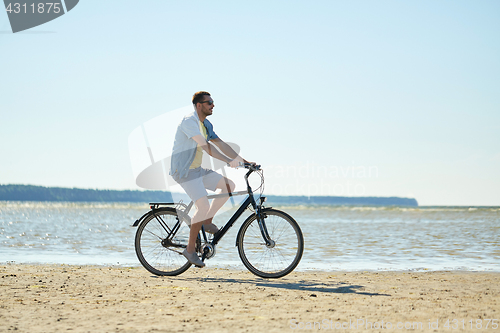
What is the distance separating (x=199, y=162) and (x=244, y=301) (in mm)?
2015

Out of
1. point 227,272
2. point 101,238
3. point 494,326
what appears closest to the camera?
point 494,326

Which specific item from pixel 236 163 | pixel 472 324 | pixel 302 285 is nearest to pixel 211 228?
pixel 236 163

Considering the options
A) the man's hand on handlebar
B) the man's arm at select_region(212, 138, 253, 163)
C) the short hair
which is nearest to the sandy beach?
the man's hand on handlebar

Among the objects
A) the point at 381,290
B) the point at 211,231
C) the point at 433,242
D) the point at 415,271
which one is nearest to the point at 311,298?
the point at 381,290

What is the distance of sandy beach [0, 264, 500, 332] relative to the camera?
12.2 ft

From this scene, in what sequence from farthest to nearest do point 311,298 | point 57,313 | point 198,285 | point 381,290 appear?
point 198,285, point 381,290, point 311,298, point 57,313

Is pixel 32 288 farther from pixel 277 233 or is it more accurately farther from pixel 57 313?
pixel 277 233

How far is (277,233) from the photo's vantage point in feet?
19.9

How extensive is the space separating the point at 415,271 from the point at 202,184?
3.36 metres

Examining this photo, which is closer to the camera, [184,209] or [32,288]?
[32,288]

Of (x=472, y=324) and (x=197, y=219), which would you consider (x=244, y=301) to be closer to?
(x=197, y=219)

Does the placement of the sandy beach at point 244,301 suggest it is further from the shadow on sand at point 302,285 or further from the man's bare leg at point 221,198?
the man's bare leg at point 221,198

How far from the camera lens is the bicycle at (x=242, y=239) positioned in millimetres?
6023

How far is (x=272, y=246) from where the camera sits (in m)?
6.02
